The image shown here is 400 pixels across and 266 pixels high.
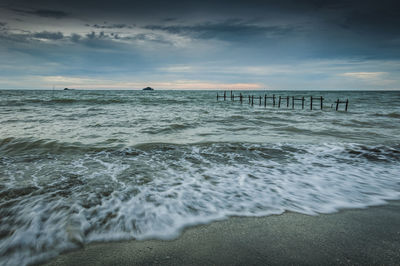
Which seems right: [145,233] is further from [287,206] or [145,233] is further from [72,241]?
[287,206]

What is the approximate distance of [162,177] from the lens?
15.1ft

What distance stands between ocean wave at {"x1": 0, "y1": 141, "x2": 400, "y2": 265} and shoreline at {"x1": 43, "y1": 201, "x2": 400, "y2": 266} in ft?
0.69

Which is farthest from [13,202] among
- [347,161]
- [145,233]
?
[347,161]

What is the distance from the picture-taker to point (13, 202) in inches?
132

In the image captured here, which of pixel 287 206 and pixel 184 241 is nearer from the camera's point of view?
pixel 184 241

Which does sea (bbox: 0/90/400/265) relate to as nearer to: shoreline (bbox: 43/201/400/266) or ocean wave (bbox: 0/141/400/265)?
ocean wave (bbox: 0/141/400/265)

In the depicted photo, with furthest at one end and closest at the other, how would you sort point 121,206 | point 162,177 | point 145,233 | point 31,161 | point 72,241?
point 31,161
point 162,177
point 121,206
point 145,233
point 72,241

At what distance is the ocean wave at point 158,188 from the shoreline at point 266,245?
0.69 feet

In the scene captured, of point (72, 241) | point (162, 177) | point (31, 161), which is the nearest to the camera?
point (72, 241)

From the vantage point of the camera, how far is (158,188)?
13.2ft

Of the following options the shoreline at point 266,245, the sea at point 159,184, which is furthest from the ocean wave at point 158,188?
the shoreline at point 266,245

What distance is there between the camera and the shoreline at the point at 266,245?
2158mm

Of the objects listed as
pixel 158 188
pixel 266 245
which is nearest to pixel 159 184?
pixel 158 188

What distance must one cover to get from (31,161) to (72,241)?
418 centimetres
